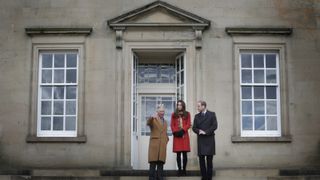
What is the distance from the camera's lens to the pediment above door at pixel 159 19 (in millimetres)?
16719

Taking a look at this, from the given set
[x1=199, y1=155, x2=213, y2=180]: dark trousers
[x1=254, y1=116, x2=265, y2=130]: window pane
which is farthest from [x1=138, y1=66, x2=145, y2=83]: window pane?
[x1=199, y1=155, x2=213, y2=180]: dark trousers

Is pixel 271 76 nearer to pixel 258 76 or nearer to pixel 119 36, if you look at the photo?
pixel 258 76

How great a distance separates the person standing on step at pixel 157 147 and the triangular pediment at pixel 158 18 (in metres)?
3.84

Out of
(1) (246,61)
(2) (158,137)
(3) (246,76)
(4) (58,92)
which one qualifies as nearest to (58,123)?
(4) (58,92)

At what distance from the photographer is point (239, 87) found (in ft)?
55.0

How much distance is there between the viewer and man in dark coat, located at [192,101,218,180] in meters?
13.5

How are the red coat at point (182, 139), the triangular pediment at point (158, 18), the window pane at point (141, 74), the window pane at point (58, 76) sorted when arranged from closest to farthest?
1. the red coat at point (182, 139)
2. the triangular pediment at point (158, 18)
3. the window pane at point (58, 76)
4. the window pane at point (141, 74)

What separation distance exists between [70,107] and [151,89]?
231cm

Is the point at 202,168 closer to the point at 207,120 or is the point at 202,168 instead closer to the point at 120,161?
the point at 207,120

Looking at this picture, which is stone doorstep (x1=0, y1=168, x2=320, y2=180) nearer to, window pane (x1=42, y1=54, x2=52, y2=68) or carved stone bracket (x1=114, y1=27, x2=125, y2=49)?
window pane (x1=42, y1=54, x2=52, y2=68)

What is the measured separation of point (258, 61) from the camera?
672 inches

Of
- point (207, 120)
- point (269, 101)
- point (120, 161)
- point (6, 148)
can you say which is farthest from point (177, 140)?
point (6, 148)

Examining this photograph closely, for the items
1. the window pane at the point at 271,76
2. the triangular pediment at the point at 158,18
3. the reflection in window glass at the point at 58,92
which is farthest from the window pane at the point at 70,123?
the window pane at the point at 271,76

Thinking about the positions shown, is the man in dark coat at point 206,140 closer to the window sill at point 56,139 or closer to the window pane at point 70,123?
the window sill at point 56,139
